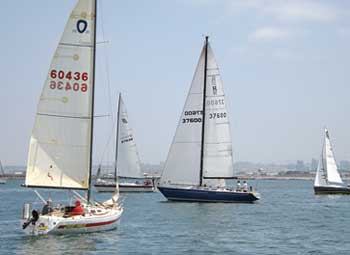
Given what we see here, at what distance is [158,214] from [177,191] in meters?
7.80

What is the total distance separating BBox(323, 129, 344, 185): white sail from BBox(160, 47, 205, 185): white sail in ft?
97.1

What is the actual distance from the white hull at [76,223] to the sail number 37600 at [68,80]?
5.72m

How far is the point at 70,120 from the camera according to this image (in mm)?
30656

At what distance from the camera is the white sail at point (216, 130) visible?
52.0m

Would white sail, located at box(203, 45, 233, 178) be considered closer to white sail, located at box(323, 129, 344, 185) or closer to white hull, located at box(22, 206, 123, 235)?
white hull, located at box(22, 206, 123, 235)

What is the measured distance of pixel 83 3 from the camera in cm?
3025

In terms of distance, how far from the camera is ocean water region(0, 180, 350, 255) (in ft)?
89.7

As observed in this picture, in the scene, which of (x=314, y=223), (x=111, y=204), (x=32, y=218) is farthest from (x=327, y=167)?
(x=32, y=218)

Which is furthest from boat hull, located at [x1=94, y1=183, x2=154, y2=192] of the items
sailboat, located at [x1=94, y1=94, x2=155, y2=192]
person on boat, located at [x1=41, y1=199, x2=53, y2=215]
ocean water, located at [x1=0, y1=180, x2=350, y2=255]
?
person on boat, located at [x1=41, y1=199, x2=53, y2=215]

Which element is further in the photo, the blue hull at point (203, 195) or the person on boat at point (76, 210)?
the blue hull at point (203, 195)

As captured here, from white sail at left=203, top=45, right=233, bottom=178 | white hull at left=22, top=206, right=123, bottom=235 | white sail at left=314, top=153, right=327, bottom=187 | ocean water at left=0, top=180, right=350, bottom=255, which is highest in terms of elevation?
white sail at left=203, top=45, right=233, bottom=178

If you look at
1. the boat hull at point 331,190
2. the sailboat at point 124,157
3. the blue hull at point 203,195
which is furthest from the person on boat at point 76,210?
the boat hull at point 331,190

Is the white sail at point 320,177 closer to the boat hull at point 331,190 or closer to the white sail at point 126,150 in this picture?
the boat hull at point 331,190

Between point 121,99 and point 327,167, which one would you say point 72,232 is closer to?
point 121,99
